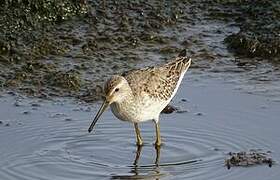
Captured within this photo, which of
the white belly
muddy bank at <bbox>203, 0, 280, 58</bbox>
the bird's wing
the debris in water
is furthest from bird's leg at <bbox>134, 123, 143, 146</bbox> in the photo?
muddy bank at <bbox>203, 0, 280, 58</bbox>

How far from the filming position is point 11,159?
27.9 feet

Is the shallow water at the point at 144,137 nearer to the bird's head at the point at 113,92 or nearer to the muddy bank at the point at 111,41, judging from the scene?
the bird's head at the point at 113,92

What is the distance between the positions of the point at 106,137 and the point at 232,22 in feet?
13.5

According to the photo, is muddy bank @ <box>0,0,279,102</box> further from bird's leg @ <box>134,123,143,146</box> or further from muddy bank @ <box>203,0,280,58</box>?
bird's leg @ <box>134,123,143,146</box>

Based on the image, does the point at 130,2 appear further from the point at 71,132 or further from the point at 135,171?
the point at 135,171

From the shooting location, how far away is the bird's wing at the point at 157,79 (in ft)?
30.4

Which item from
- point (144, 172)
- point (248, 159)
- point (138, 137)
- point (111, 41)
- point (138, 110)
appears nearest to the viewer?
point (144, 172)

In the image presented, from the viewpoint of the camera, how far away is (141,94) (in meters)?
9.20

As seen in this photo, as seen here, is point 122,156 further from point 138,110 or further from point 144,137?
point 144,137

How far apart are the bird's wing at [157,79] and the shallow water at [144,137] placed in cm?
39

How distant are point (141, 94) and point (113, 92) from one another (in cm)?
44

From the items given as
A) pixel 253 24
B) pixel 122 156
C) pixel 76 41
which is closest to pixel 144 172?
pixel 122 156

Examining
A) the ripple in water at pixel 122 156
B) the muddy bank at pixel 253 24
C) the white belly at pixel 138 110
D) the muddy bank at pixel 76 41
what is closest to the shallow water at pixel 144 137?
the ripple in water at pixel 122 156

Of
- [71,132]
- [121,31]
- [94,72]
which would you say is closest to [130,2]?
[121,31]
